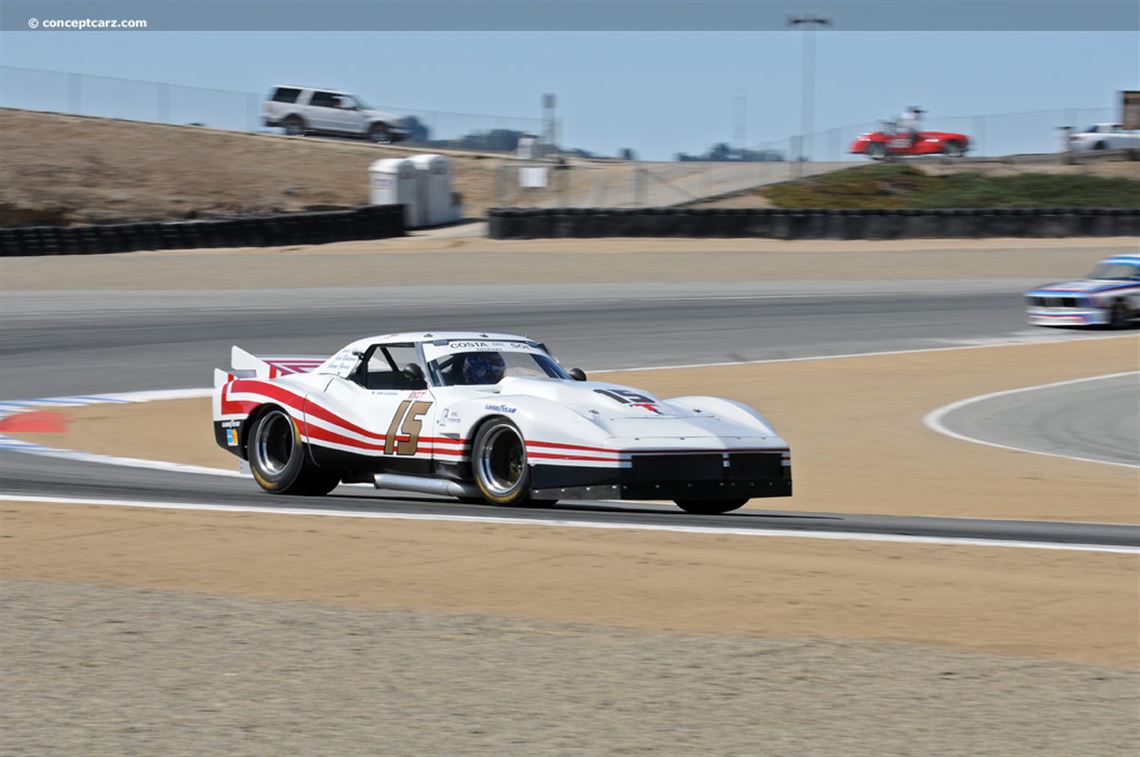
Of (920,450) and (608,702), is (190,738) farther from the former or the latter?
(920,450)

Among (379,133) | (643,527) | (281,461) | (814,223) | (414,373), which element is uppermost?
(379,133)

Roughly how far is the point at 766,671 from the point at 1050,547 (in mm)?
3286

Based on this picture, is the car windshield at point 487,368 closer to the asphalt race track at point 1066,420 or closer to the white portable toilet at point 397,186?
the asphalt race track at point 1066,420

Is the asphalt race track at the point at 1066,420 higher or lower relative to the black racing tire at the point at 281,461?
lower

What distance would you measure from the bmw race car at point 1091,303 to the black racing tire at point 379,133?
1222 inches

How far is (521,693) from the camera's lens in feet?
19.8

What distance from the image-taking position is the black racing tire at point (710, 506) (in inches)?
405

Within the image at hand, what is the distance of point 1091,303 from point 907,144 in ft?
83.7

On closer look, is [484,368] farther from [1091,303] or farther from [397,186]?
[397,186]

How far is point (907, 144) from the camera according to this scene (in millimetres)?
49562

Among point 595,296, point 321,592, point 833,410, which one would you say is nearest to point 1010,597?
point 321,592

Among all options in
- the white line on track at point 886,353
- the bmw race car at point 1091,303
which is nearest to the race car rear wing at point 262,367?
the white line on track at point 886,353

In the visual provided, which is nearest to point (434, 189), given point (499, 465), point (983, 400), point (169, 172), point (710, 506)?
point (169, 172)

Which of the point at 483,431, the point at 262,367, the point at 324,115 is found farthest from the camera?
the point at 324,115
